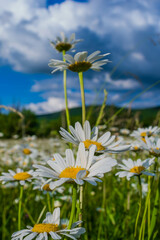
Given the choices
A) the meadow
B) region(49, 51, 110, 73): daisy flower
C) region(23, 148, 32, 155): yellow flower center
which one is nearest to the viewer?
region(49, 51, 110, 73): daisy flower

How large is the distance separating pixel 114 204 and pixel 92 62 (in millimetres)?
1498

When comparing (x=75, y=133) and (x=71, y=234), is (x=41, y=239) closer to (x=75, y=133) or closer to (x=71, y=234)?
(x=71, y=234)

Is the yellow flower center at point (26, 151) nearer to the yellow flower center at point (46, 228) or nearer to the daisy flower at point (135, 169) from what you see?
the daisy flower at point (135, 169)

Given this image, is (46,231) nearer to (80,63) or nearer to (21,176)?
(21,176)

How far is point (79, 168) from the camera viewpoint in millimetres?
700

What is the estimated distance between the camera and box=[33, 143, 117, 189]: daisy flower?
608 millimetres

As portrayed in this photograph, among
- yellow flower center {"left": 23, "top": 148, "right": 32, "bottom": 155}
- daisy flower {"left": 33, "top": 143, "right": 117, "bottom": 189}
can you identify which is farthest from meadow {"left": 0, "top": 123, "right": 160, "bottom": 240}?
daisy flower {"left": 33, "top": 143, "right": 117, "bottom": 189}

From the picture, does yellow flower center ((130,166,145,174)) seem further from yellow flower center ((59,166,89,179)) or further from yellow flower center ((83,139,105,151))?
yellow flower center ((59,166,89,179))

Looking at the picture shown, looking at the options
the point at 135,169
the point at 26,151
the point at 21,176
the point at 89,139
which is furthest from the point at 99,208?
the point at 89,139

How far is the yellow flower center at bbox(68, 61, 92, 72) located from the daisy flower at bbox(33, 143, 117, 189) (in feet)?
1.58

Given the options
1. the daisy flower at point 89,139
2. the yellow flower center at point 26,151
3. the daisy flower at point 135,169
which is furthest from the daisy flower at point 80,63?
the yellow flower center at point 26,151

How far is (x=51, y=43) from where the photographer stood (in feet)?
5.09

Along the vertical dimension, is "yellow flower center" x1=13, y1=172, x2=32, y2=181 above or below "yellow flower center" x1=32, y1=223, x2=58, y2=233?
above

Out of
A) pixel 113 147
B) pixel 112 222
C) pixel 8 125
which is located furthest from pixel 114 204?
pixel 8 125
